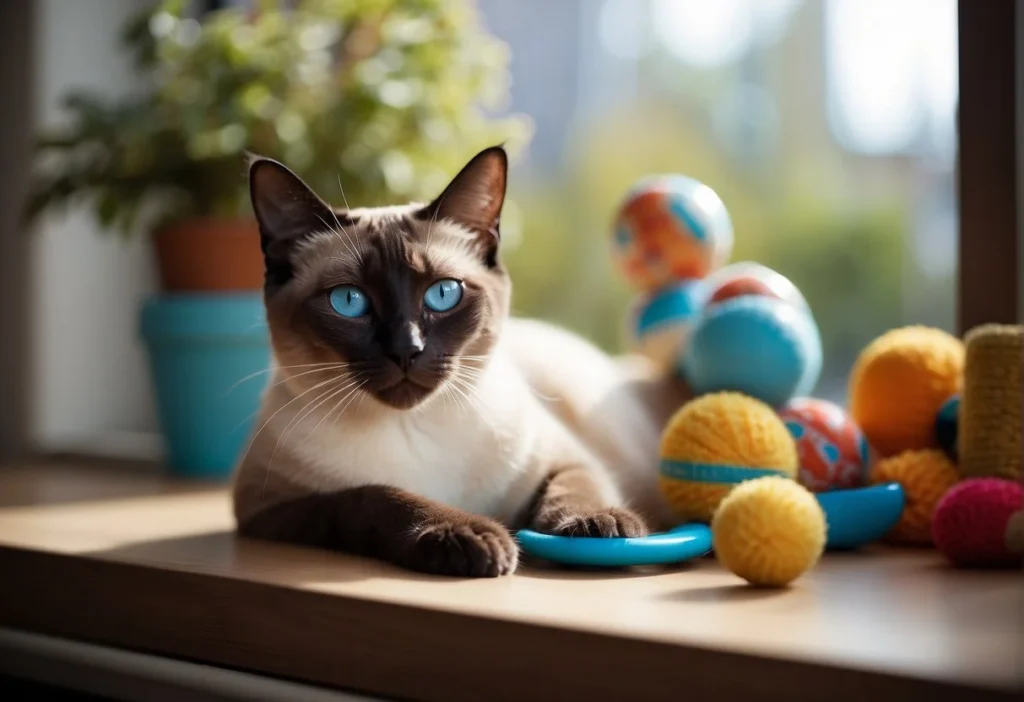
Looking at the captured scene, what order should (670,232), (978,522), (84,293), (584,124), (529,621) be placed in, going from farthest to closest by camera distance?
1. (84,293)
2. (584,124)
3. (670,232)
4. (978,522)
5. (529,621)

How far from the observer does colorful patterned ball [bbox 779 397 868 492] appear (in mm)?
1352

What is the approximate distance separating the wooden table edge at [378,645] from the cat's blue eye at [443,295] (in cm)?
38

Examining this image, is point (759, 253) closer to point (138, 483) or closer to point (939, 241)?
point (939, 241)

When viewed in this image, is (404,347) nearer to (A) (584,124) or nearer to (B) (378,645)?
(B) (378,645)

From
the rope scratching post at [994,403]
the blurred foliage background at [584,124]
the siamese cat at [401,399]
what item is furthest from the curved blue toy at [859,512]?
the blurred foliage background at [584,124]

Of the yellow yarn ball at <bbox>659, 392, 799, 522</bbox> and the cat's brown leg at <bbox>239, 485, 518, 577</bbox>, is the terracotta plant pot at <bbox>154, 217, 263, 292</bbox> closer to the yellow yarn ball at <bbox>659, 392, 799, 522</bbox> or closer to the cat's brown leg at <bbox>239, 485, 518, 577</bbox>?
the cat's brown leg at <bbox>239, 485, 518, 577</bbox>

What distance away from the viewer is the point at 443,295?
1.27m

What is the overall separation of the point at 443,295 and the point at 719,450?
39 centimetres

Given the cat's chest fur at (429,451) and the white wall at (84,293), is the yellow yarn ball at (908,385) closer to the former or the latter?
the cat's chest fur at (429,451)

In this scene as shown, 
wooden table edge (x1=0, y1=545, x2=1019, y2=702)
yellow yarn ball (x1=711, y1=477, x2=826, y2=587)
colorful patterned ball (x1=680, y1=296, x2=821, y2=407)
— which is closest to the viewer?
wooden table edge (x1=0, y1=545, x2=1019, y2=702)

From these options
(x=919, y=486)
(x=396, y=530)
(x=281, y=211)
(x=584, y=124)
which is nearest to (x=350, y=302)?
(x=281, y=211)

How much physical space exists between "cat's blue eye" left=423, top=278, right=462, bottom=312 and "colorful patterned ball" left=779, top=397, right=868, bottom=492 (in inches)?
19.1

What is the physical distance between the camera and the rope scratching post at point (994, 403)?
1.25 m

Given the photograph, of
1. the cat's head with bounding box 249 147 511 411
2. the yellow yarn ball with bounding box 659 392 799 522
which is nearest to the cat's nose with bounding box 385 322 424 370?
the cat's head with bounding box 249 147 511 411
